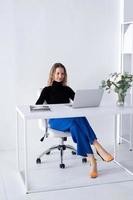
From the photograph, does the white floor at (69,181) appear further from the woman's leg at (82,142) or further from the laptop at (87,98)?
the laptop at (87,98)

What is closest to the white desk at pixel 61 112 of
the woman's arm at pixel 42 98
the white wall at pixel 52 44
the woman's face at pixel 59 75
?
the woman's arm at pixel 42 98

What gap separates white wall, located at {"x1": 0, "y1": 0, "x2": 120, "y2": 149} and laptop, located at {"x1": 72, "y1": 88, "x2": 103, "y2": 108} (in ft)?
4.08

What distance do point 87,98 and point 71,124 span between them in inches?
14.5

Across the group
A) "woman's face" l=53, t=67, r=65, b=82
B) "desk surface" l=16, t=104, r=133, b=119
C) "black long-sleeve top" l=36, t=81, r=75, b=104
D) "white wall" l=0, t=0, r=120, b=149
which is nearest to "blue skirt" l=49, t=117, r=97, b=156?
"desk surface" l=16, t=104, r=133, b=119

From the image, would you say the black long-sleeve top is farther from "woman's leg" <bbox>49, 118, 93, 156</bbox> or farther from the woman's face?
"woman's leg" <bbox>49, 118, 93, 156</bbox>

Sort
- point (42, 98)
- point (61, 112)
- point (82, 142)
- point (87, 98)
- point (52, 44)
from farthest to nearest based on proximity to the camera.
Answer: point (52, 44) → point (42, 98) → point (82, 142) → point (87, 98) → point (61, 112)

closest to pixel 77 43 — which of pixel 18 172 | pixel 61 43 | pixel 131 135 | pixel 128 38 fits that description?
pixel 61 43

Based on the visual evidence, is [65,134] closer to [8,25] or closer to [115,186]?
[115,186]

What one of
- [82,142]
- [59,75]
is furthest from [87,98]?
[59,75]

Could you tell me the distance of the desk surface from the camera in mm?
3318

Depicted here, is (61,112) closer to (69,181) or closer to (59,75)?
(69,181)

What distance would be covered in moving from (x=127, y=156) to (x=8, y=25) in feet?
7.27

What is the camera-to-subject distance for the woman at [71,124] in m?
3.70

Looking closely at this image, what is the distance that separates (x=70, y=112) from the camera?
343 cm
